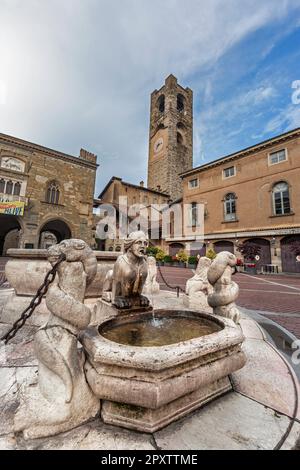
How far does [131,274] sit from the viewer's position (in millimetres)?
2316

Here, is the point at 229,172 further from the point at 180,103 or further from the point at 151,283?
the point at 180,103

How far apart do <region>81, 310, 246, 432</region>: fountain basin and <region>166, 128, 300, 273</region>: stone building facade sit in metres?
16.7

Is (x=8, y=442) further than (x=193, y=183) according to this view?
No

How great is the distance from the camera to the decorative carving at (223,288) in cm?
237

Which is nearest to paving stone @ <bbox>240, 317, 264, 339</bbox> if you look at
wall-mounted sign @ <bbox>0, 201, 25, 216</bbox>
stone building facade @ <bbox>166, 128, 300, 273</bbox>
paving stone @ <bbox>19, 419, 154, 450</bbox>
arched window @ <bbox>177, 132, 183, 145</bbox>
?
paving stone @ <bbox>19, 419, 154, 450</bbox>

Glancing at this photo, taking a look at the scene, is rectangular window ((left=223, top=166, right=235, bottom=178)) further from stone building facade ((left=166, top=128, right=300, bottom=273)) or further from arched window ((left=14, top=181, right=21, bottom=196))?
arched window ((left=14, top=181, right=21, bottom=196))

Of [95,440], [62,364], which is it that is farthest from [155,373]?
[62,364]

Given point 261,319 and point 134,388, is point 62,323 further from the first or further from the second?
point 261,319

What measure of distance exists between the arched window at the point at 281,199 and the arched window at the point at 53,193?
20277 millimetres

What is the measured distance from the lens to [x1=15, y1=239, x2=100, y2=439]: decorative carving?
3.74ft

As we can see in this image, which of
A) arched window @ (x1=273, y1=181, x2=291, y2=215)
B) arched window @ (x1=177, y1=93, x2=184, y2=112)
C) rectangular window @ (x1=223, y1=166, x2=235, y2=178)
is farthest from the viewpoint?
arched window @ (x1=177, y1=93, x2=184, y2=112)

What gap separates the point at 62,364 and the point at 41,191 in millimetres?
20633

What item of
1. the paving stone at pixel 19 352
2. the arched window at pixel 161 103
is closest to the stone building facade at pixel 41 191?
the paving stone at pixel 19 352
